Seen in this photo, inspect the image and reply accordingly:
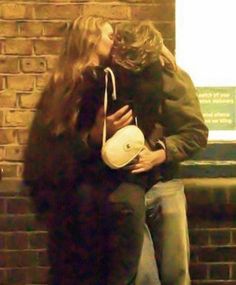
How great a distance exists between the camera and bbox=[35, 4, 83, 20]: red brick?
4691mm

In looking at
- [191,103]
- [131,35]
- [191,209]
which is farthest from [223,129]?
[131,35]

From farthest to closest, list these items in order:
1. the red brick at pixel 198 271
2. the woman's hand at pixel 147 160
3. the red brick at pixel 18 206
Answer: the red brick at pixel 198 271
the red brick at pixel 18 206
the woman's hand at pixel 147 160

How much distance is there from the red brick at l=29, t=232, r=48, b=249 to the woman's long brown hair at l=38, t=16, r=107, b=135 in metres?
0.94

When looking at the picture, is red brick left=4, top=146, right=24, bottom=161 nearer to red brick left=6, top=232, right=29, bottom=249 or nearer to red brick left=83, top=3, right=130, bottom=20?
red brick left=6, top=232, right=29, bottom=249

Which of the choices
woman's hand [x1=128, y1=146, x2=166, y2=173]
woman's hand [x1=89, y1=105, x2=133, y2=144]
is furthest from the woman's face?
woman's hand [x1=128, y1=146, x2=166, y2=173]

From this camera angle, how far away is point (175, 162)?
13.5 ft

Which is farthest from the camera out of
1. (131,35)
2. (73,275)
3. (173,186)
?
(73,275)

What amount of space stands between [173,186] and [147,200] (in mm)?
191

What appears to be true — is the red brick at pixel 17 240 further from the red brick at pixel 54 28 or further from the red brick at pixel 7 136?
the red brick at pixel 54 28

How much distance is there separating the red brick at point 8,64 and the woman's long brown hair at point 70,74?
0.58 m

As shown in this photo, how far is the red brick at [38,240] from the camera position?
4852mm

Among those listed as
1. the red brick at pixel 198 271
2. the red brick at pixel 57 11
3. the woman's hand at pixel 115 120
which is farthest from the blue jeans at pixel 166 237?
the red brick at pixel 57 11

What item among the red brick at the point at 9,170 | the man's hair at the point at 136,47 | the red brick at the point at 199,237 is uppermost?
the man's hair at the point at 136,47

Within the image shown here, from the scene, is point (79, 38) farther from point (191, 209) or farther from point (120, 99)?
point (191, 209)
